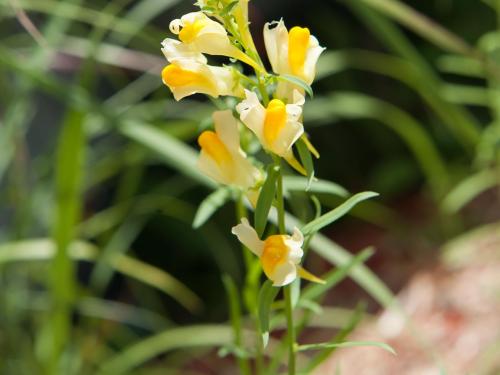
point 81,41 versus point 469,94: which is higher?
point 469,94

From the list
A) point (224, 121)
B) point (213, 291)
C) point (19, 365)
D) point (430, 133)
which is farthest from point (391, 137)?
point (224, 121)

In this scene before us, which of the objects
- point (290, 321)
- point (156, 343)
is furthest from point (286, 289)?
point (156, 343)

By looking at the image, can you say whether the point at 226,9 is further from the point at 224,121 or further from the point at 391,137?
the point at 391,137

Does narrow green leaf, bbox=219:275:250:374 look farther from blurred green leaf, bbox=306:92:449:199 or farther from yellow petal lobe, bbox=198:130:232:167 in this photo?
blurred green leaf, bbox=306:92:449:199

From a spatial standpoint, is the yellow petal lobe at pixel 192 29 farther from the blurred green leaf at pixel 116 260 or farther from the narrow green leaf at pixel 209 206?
the blurred green leaf at pixel 116 260

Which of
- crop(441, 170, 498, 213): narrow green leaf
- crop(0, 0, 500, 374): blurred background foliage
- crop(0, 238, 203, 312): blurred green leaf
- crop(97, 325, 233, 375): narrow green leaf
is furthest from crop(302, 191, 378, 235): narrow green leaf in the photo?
crop(441, 170, 498, 213): narrow green leaf

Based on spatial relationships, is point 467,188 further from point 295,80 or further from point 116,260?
point 295,80
